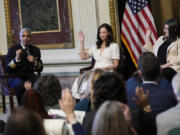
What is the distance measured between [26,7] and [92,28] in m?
1.41

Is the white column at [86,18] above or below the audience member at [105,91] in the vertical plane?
above

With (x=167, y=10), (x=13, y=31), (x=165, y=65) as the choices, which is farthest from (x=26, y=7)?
(x=165, y=65)

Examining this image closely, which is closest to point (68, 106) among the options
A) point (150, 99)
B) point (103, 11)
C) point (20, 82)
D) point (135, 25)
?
point (150, 99)

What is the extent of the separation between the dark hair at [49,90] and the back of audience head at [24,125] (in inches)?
51.3

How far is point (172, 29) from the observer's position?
5.31m

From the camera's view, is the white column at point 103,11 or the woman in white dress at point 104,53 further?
the white column at point 103,11

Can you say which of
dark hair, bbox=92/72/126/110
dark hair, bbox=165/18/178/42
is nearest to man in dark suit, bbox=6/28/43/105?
dark hair, bbox=165/18/178/42

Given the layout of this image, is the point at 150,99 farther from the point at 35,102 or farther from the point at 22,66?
the point at 22,66

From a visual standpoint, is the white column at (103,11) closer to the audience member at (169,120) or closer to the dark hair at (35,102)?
the dark hair at (35,102)

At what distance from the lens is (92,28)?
22.9 ft

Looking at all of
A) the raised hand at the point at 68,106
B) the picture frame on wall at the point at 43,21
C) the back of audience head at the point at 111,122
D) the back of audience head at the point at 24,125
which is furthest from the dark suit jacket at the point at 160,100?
the picture frame on wall at the point at 43,21

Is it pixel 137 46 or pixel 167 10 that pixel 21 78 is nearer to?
pixel 137 46

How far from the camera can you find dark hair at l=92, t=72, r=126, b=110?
255 cm

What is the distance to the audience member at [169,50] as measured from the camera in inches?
203
